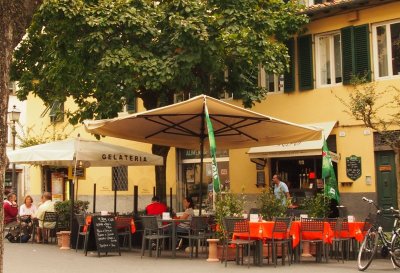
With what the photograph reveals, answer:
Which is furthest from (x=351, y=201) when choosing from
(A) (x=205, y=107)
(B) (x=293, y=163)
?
(A) (x=205, y=107)

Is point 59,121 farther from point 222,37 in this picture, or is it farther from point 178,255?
point 178,255

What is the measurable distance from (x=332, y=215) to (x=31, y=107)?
19.0 m

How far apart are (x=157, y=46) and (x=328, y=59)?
5.63 m

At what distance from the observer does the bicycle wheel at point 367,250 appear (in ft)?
38.2

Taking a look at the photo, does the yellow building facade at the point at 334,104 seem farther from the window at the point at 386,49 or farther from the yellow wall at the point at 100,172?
the yellow wall at the point at 100,172

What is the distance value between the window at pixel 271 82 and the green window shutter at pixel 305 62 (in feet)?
2.53

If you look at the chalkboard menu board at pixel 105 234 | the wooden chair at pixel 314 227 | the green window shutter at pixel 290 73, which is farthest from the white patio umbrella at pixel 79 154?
the wooden chair at pixel 314 227

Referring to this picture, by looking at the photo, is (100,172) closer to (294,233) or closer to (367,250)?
(294,233)

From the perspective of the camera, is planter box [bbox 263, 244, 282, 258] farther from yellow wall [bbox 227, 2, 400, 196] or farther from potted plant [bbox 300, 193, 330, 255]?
yellow wall [bbox 227, 2, 400, 196]

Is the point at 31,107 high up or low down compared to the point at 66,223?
up

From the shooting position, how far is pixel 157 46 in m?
17.1

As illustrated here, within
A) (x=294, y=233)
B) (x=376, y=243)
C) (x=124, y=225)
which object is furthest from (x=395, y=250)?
(x=124, y=225)

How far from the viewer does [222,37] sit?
54.7 ft

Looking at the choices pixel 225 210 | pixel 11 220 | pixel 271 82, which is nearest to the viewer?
pixel 225 210
